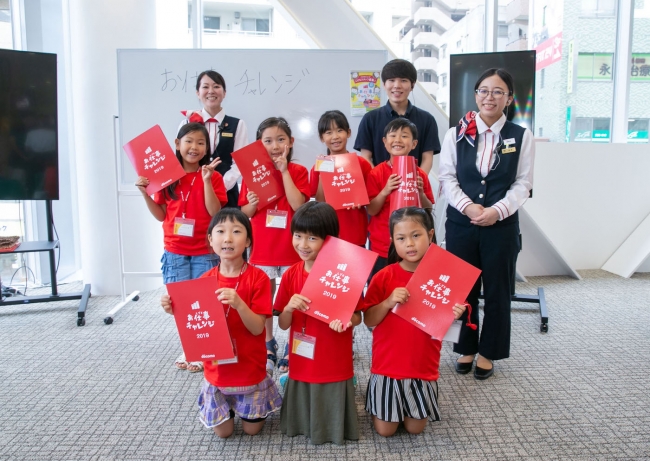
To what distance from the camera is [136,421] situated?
1825 mm

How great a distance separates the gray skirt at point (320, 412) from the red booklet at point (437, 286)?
0.36 meters

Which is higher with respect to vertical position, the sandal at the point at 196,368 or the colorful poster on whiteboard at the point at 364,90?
the colorful poster on whiteboard at the point at 364,90

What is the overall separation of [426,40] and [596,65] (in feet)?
5.59

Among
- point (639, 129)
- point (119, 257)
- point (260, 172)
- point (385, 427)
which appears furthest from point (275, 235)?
point (639, 129)

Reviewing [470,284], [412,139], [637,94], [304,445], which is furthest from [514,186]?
[637,94]

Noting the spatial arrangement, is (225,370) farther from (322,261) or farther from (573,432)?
(573,432)

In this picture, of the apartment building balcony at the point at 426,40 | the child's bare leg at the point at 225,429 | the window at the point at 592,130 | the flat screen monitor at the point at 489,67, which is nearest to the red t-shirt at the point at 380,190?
the child's bare leg at the point at 225,429

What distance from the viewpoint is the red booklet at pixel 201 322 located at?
1.54 m

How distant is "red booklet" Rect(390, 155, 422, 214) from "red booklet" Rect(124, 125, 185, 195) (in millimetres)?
977

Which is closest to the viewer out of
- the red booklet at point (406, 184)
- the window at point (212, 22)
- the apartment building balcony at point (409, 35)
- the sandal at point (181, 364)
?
the red booklet at point (406, 184)

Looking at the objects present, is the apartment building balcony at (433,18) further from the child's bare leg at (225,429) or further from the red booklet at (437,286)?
the child's bare leg at (225,429)

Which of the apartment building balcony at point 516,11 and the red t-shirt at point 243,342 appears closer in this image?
the red t-shirt at point 243,342

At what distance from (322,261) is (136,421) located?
3.31 ft

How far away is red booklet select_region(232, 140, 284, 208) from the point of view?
6.79 ft
